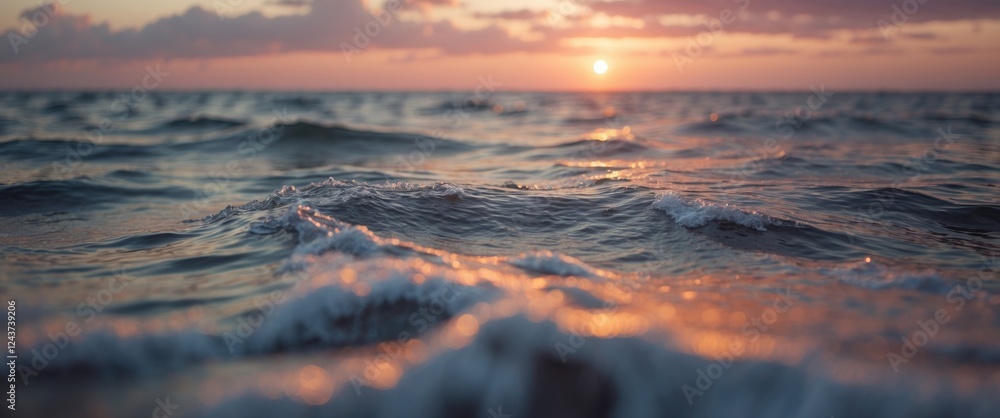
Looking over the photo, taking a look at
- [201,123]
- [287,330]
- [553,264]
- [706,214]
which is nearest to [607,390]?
[553,264]

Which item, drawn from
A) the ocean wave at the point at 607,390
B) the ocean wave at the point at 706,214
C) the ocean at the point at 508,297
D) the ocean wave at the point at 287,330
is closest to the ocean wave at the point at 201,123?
the ocean at the point at 508,297

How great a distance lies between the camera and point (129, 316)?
4363 millimetres

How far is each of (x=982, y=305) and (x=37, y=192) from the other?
36.4 feet

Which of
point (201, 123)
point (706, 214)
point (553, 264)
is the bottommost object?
point (201, 123)

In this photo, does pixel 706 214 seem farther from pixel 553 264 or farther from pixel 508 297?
pixel 508 297

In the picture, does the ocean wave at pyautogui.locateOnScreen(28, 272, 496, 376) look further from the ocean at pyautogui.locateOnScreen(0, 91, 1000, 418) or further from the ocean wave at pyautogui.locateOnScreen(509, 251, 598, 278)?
the ocean wave at pyautogui.locateOnScreen(509, 251, 598, 278)

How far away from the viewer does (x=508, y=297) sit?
432cm

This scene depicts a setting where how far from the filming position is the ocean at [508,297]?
138 inches

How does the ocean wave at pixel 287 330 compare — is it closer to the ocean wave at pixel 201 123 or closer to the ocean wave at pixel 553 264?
the ocean wave at pixel 553 264

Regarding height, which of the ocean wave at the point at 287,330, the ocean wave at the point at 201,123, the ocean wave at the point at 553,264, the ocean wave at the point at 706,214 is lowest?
the ocean wave at the point at 201,123

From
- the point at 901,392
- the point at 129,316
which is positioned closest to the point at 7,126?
the point at 129,316

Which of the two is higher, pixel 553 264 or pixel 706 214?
pixel 706 214

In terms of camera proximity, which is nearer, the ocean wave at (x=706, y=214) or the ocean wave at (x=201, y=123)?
the ocean wave at (x=706, y=214)

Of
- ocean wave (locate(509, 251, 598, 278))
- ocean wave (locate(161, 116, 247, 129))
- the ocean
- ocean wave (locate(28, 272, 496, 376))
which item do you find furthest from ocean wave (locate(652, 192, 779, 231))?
ocean wave (locate(161, 116, 247, 129))
